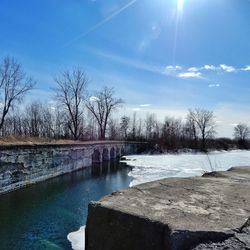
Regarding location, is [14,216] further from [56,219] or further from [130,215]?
[130,215]

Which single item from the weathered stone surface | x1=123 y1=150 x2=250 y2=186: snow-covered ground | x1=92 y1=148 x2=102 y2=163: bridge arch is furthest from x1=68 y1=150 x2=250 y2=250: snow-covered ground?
the weathered stone surface

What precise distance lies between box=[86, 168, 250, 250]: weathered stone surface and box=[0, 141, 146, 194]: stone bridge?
1047 cm

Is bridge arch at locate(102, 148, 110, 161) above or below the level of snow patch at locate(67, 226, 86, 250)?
above

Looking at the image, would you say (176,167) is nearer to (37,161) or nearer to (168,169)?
(168,169)

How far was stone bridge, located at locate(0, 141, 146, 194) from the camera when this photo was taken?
11.1 m

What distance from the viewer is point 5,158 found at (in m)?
11.0

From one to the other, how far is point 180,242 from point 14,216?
8103 millimetres

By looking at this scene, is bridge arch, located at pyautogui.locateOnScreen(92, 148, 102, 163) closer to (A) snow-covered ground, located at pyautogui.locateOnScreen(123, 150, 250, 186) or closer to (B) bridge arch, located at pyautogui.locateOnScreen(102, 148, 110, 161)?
(B) bridge arch, located at pyautogui.locateOnScreen(102, 148, 110, 161)

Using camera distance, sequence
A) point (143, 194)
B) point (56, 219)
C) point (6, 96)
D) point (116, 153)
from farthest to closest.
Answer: point (116, 153) → point (6, 96) → point (56, 219) → point (143, 194)

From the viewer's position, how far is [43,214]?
27.6 feet

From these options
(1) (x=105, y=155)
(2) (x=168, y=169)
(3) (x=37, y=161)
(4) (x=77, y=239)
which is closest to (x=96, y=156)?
(1) (x=105, y=155)

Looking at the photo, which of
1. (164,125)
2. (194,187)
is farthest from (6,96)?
(164,125)

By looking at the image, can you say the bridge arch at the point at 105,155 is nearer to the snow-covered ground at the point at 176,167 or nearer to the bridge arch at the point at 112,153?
the bridge arch at the point at 112,153

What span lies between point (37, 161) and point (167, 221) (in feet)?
44.6
